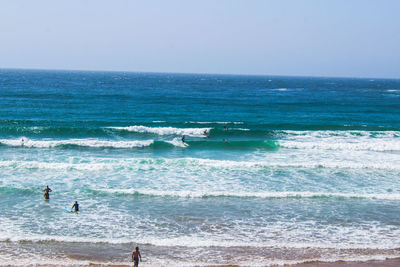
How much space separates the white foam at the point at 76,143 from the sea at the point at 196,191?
88 millimetres

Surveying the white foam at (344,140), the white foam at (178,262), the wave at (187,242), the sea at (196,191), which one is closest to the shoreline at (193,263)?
the white foam at (178,262)

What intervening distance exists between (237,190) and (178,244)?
23.6 feet

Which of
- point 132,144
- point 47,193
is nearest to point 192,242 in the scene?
point 47,193

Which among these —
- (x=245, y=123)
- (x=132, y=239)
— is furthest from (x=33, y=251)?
(x=245, y=123)

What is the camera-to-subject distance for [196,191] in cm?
2088

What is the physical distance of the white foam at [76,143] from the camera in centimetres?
3031

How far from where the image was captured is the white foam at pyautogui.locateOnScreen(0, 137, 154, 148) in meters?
30.3

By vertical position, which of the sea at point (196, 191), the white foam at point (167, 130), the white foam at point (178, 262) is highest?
the white foam at point (167, 130)

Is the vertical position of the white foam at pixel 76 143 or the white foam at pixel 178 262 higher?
the white foam at pixel 76 143

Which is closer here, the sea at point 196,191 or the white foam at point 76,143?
the sea at point 196,191

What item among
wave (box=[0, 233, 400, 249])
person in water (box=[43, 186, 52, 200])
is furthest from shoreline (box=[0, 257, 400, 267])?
person in water (box=[43, 186, 52, 200])

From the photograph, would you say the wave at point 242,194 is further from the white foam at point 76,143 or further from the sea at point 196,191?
the white foam at point 76,143

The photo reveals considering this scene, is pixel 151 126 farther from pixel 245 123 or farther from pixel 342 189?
pixel 342 189

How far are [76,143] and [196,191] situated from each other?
14675 millimetres
